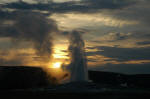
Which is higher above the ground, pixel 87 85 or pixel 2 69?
pixel 2 69

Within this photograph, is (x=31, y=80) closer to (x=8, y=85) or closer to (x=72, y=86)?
(x=8, y=85)

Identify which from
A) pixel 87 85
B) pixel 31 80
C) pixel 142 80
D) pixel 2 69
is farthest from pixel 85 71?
pixel 142 80

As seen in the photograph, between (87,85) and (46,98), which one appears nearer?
(46,98)

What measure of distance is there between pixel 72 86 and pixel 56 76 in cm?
4127

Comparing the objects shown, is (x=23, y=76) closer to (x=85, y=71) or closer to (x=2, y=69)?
(x=2, y=69)

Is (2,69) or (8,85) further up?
(2,69)

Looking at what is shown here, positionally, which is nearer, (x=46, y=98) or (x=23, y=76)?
(x=46, y=98)

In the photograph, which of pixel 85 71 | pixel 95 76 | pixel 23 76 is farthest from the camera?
pixel 95 76

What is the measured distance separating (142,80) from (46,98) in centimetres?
7678

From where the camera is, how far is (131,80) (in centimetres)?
10706

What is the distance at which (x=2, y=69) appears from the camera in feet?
297

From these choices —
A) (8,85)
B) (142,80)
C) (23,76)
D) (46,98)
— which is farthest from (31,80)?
(46,98)

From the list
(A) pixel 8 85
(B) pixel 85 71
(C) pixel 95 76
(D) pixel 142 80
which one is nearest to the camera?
(B) pixel 85 71

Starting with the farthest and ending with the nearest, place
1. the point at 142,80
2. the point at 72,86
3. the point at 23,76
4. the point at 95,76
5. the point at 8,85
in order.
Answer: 1. the point at 95,76
2. the point at 142,80
3. the point at 23,76
4. the point at 8,85
5. the point at 72,86
